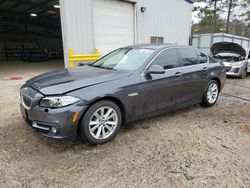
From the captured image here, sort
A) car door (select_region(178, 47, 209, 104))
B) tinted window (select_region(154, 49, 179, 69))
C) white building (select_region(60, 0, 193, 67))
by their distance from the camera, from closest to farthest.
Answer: tinted window (select_region(154, 49, 179, 69)) < car door (select_region(178, 47, 209, 104)) < white building (select_region(60, 0, 193, 67))

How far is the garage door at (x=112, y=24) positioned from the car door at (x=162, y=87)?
5.35 meters

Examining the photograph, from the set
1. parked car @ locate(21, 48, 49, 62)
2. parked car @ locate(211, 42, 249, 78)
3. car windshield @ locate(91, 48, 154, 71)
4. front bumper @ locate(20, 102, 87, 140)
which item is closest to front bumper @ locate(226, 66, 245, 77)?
parked car @ locate(211, 42, 249, 78)

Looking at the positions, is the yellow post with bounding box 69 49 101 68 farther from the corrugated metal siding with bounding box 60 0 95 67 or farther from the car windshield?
the car windshield

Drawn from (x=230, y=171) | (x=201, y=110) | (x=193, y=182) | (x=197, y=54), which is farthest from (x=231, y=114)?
(x=193, y=182)

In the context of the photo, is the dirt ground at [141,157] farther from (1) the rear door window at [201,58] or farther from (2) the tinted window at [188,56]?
(1) the rear door window at [201,58]

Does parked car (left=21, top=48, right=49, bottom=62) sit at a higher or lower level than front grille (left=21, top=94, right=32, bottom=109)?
higher

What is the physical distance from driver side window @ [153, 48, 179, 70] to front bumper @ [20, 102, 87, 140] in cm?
170

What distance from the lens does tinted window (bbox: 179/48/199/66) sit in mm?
4203

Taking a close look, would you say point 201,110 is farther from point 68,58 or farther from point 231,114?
point 68,58

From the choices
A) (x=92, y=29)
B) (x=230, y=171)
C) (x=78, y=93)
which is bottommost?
(x=230, y=171)

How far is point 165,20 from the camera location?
11953 millimetres

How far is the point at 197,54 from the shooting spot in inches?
181

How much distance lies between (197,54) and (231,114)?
1.51 m

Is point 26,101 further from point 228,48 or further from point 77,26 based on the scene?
point 228,48
